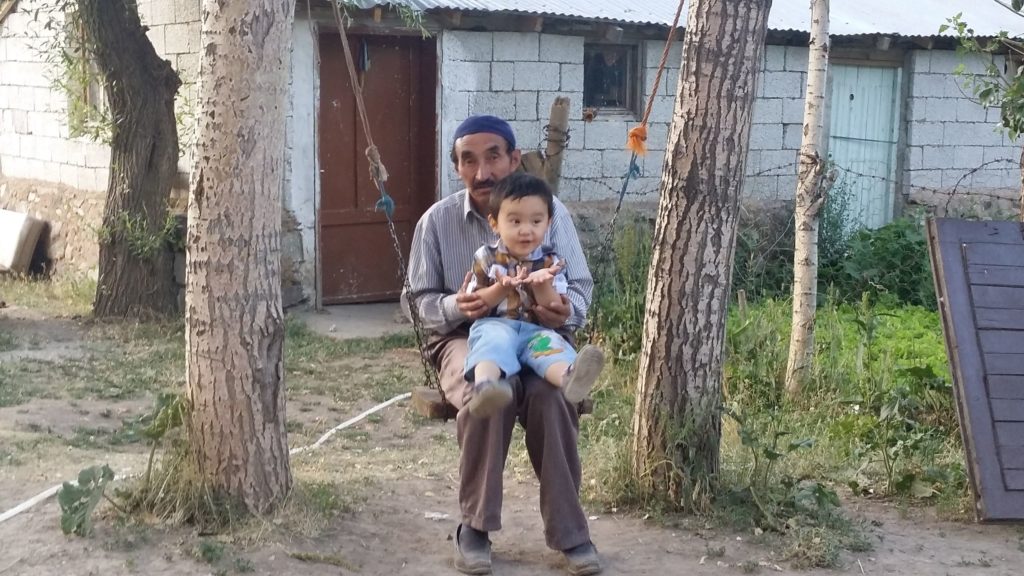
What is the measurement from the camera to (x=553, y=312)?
13.0ft

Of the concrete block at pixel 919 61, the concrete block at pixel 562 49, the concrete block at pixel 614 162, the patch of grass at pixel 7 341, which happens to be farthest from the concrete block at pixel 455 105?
the concrete block at pixel 919 61

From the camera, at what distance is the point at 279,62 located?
13.4 feet

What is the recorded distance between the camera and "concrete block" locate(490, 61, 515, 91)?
956 centimetres

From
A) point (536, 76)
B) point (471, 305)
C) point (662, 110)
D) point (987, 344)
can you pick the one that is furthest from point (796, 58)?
point (471, 305)

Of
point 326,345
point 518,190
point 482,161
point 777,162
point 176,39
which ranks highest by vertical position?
point 176,39

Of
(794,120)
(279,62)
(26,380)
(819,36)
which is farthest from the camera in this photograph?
(794,120)

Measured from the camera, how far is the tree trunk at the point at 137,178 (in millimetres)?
8727

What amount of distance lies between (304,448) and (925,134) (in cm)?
830

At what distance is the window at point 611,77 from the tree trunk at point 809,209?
3846 millimetres

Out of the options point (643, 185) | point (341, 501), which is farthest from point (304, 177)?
point (341, 501)

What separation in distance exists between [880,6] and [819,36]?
6.10 meters

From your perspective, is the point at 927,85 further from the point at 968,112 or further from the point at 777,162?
the point at 777,162

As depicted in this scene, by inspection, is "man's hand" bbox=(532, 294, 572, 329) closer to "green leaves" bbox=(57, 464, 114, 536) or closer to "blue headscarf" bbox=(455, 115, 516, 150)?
"blue headscarf" bbox=(455, 115, 516, 150)

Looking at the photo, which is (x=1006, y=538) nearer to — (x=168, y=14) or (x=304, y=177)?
(x=304, y=177)
